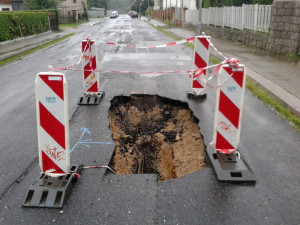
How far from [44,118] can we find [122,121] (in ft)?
9.92

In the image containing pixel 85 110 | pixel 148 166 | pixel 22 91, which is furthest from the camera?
pixel 22 91

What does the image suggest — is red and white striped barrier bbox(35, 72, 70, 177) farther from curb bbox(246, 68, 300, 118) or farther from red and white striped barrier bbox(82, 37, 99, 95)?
curb bbox(246, 68, 300, 118)

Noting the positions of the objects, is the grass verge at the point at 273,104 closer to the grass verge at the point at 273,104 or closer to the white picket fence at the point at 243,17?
the grass verge at the point at 273,104

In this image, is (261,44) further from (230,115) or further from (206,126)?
(230,115)

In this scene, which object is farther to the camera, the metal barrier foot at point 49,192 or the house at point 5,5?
the house at point 5,5

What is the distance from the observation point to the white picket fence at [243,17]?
45.6ft

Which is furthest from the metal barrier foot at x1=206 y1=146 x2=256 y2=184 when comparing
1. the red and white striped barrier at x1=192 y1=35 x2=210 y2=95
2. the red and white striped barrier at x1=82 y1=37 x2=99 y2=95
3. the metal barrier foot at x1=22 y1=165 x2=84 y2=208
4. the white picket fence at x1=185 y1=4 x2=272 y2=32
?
the white picket fence at x1=185 y1=4 x2=272 y2=32

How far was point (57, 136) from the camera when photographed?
3428 mm

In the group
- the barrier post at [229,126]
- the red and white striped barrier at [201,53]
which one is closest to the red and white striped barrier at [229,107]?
the barrier post at [229,126]

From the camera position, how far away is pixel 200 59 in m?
6.82

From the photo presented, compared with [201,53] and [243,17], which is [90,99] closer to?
[201,53]

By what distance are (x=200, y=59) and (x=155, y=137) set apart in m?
2.16

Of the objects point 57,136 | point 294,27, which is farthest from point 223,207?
point 294,27

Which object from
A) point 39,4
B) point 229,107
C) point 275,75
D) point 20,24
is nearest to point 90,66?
point 229,107
